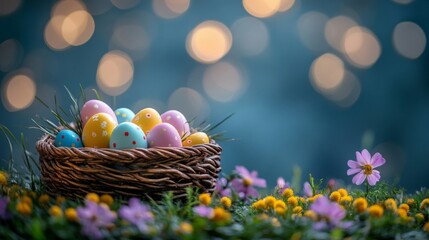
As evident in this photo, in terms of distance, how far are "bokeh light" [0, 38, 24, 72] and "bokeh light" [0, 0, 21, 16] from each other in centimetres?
12

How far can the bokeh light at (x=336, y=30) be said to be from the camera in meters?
2.55

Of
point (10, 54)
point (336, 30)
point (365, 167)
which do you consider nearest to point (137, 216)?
point (365, 167)

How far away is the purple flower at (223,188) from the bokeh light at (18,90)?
1410mm

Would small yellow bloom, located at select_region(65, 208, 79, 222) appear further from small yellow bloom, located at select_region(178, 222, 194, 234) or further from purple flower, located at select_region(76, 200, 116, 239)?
small yellow bloom, located at select_region(178, 222, 194, 234)

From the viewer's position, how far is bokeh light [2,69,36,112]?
2.28 m

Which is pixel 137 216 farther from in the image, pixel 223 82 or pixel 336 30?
pixel 336 30

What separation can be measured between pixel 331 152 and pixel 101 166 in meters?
1.76

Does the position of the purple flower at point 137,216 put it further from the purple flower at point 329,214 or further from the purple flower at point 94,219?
the purple flower at point 329,214

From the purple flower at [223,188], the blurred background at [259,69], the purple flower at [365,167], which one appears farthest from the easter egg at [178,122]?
the blurred background at [259,69]

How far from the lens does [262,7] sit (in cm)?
254

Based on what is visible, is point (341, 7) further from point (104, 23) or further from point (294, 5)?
point (104, 23)

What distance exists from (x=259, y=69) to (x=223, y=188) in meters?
1.50

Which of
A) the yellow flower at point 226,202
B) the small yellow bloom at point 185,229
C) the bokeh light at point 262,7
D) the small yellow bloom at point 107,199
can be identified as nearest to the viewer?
the small yellow bloom at point 185,229

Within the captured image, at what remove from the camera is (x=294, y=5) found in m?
2.59
